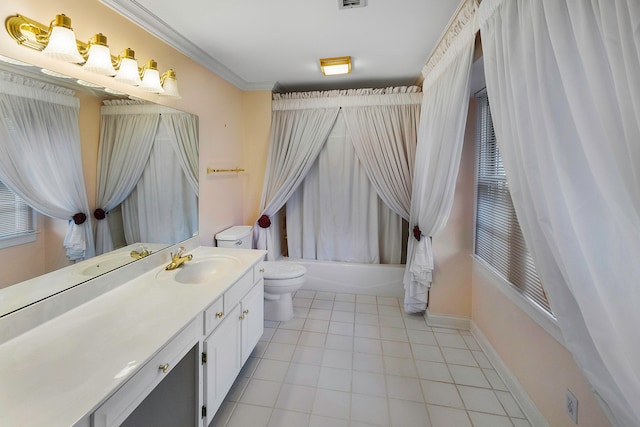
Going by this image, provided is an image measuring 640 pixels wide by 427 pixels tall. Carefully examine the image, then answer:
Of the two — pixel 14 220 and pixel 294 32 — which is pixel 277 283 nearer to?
pixel 14 220

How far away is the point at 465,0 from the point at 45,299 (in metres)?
2.61

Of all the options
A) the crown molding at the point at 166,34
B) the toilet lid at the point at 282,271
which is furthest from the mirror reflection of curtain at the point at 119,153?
the toilet lid at the point at 282,271

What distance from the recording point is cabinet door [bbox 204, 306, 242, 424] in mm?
1327

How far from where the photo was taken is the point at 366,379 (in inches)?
72.1

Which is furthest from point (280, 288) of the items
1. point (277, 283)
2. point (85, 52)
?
point (85, 52)

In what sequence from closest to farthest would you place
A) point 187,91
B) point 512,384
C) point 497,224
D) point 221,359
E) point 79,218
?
point 79,218 → point 221,359 → point 512,384 → point 497,224 → point 187,91

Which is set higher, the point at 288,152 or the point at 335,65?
the point at 335,65

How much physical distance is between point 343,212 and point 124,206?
7.18 ft

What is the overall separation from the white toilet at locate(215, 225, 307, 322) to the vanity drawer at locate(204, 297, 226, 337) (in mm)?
999

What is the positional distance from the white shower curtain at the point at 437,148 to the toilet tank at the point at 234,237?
170cm

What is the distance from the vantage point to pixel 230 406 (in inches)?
62.9

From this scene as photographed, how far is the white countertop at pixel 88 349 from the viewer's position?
2.30 feet

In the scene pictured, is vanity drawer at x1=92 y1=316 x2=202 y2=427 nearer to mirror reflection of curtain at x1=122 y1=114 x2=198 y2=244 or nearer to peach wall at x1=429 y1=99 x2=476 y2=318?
mirror reflection of curtain at x1=122 y1=114 x2=198 y2=244

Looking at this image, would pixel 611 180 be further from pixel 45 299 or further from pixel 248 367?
pixel 248 367
